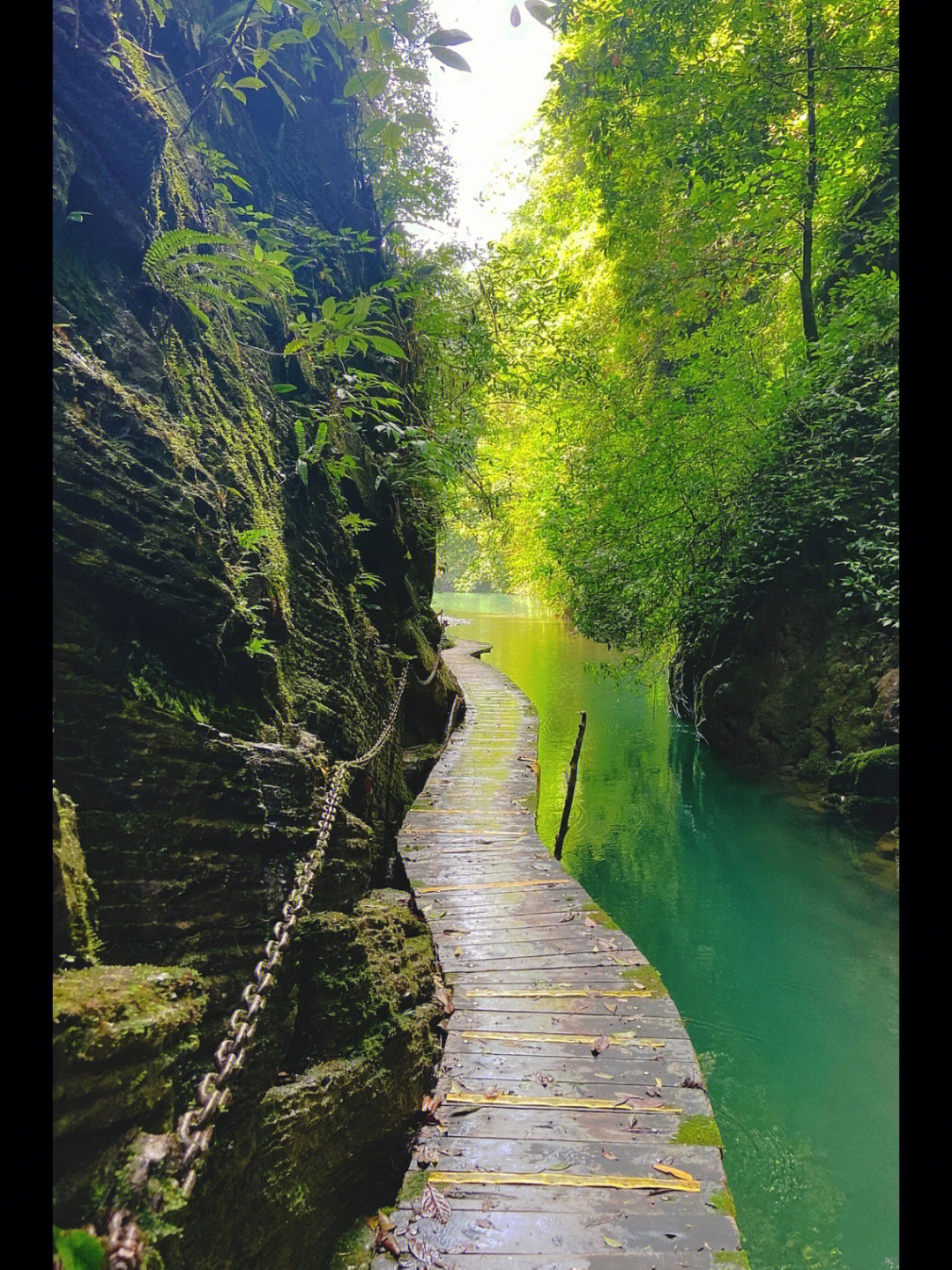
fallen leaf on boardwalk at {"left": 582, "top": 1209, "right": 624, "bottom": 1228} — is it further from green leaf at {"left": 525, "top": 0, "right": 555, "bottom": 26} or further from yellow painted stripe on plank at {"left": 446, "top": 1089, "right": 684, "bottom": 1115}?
green leaf at {"left": 525, "top": 0, "right": 555, "bottom": 26}

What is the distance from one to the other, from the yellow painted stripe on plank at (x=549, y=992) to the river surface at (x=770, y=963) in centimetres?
184

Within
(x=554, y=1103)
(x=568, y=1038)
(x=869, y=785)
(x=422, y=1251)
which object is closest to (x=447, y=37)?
(x=422, y=1251)

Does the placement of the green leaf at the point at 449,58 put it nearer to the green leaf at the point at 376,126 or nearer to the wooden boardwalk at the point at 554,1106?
the green leaf at the point at 376,126

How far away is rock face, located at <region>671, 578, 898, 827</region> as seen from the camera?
8.12 meters

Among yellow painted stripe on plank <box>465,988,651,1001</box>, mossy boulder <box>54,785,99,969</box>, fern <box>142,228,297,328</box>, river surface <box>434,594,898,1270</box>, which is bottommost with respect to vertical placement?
river surface <box>434,594,898,1270</box>

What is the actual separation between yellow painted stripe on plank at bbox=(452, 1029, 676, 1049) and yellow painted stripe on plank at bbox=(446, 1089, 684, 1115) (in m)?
0.40

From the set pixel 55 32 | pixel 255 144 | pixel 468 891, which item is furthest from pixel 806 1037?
pixel 255 144

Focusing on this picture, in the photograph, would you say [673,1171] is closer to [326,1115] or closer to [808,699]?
[326,1115]

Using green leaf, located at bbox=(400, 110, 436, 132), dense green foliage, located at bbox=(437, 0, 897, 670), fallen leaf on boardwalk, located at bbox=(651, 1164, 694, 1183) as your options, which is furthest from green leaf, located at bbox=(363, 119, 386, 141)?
dense green foliage, located at bbox=(437, 0, 897, 670)

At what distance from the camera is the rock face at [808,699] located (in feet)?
26.6

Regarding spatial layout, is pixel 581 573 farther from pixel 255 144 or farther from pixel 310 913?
pixel 310 913

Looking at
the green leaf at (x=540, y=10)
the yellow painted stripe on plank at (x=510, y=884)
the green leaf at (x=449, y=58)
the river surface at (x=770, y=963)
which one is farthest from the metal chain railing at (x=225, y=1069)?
the river surface at (x=770, y=963)

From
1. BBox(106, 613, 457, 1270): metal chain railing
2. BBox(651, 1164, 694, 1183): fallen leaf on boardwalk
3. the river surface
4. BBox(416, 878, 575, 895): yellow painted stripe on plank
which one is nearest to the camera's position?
BBox(106, 613, 457, 1270): metal chain railing
